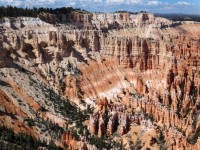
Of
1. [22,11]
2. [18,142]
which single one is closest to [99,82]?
[22,11]

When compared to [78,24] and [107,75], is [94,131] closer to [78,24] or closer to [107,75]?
[107,75]

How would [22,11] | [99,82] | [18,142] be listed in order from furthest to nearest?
[22,11], [99,82], [18,142]

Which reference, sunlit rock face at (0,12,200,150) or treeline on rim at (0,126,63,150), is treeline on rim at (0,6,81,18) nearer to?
sunlit rock face at (0,12,200,150)

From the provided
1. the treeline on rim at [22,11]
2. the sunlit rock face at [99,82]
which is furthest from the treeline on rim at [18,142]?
the treeline on rim at [22,11]

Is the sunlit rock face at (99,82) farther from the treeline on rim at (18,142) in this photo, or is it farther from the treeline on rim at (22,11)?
the treeline on rim at (18,142)

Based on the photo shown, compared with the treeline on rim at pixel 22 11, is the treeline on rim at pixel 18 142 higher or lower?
lower

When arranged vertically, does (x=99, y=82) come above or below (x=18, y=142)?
above

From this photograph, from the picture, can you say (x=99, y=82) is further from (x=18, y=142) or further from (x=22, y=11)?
(x=18, y=142)

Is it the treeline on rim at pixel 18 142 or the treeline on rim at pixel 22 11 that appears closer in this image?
the treeline on rim at pixel 18 142

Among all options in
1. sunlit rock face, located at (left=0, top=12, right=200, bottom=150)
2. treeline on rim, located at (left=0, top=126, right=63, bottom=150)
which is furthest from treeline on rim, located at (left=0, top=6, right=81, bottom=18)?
treeline on rim, located at (left=0, top=126, right=63, bottom=150)
